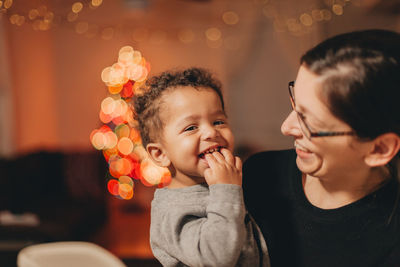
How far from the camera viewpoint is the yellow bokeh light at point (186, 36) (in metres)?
5.61

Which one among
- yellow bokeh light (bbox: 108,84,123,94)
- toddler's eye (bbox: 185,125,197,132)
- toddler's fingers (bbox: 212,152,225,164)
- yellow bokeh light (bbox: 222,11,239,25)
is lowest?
→ toddler's fingers (bbox: 212,152,225,164)

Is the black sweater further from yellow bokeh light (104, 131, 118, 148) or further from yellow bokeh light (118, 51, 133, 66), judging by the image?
yellow bokeh light (118, 51, 133, 66)

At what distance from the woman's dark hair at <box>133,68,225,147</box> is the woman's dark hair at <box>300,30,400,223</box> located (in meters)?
0.47

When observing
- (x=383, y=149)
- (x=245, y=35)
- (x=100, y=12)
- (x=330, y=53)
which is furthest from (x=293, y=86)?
(x=100, y=12)

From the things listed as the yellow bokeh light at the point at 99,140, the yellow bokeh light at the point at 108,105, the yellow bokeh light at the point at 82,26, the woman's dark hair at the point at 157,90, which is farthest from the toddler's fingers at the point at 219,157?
the yellow bokeh light at the point at 82,26

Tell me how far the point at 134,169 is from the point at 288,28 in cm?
281

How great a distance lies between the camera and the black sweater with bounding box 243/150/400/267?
3.03ft

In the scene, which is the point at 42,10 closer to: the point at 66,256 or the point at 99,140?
the point at 66,256

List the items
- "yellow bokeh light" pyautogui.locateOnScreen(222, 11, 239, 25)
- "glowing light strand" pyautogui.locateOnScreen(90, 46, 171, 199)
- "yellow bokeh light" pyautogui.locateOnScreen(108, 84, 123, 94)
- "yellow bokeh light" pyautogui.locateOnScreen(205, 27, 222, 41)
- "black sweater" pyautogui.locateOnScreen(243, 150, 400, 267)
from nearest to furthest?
1. "black sweater" pyautogui.locateOnScreen(243, 150, 400, 267)
2. "glowing light strand" pyautogui.locateOnScreen(90, 46, 171, 199)
3. "yellow bokeh light" pyautogui.locateOnScreen(108, 84, 123, 94)
4. "yellow bokeh light" pyautogui.locateOnScreen(222, 11, 239, 25)
5. "yellow bokeh light" pyautogui.locateOnScreen(205, 27, 222, 41)

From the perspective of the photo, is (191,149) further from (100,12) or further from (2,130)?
(100,12)

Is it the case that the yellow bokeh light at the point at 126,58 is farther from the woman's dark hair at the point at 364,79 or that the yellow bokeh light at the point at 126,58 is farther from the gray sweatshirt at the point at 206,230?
the woman's dark hair at the point at 364,79

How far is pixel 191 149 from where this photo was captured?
1122 mm

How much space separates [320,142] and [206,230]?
391mm

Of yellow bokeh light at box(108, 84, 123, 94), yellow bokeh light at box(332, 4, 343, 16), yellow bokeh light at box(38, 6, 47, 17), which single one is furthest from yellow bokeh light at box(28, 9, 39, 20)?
yellow bokeh light at box(332, 4, 343, 16)
